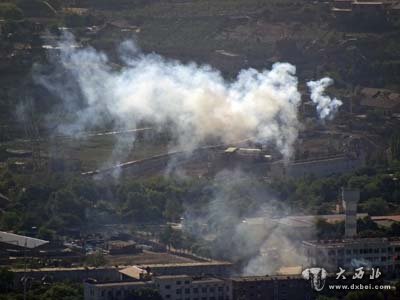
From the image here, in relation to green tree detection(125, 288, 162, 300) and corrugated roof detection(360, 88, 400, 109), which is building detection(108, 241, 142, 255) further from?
corrugated roof detection(360, 88, 400, 109)

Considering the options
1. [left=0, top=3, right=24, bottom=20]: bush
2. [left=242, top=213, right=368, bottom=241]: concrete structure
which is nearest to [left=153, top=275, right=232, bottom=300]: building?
[left=242, top=213, right=368, bottom=241]: concrete structure

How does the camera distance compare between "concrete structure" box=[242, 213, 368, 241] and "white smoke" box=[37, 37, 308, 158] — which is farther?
"white smoke" box=[37, 37, 308, 158]

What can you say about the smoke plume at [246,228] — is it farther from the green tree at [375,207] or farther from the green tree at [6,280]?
the green tree at [6,280]

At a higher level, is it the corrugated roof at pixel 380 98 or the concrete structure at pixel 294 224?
the corrugated roof at pixel 380 98

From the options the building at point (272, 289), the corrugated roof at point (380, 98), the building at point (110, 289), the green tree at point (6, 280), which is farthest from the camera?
the corrugated roof at point (380, 98)

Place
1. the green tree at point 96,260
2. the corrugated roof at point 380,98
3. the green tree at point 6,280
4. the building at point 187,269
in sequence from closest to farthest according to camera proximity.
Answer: the green tree at point 6,280 → the building at point 187,269 → the green tree at point 96,260 → the corrugated roof at point 380,98

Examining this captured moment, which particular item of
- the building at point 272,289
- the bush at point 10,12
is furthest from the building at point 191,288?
the bush at point 10,12
